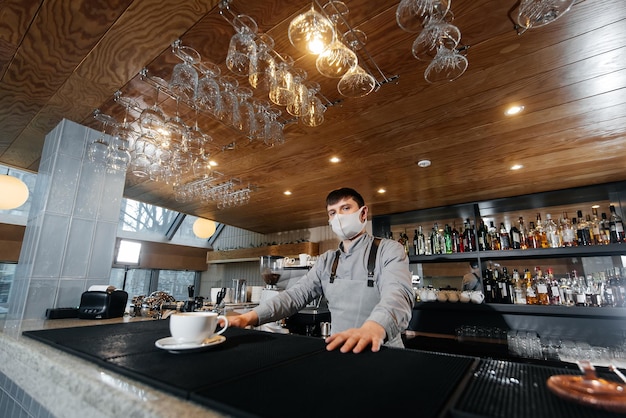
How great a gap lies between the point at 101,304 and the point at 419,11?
7.15 ft

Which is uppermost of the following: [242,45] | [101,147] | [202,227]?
[242,45]

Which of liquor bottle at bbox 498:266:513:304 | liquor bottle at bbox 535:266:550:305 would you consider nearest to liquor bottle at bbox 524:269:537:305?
liquor bottle at bbox 535:266:550:305

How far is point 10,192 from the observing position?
119 inches

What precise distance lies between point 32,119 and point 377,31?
2.57 m

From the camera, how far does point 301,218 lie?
5.06m

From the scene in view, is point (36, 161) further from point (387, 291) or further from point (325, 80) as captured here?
point (387, 291)

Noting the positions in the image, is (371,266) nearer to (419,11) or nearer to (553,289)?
(419,11)

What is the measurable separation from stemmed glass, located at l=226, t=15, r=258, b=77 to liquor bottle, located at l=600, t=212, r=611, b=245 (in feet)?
11.6

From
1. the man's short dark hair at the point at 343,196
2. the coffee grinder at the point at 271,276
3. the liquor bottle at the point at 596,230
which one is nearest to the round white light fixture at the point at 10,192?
the coffee grinder at the point at 271,276

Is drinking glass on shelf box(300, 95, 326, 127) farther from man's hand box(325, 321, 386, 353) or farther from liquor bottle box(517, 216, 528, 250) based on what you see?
liquor bottle box(517, 216, 528, 250)

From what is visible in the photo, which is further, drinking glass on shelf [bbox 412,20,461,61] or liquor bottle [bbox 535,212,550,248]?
liquor bottle [bbox 535,212,550,248]

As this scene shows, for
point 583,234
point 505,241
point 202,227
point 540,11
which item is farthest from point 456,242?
point 202,227

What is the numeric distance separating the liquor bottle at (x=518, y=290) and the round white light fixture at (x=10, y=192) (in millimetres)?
5199

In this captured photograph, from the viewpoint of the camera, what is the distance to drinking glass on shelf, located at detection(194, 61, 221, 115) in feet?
5.20
